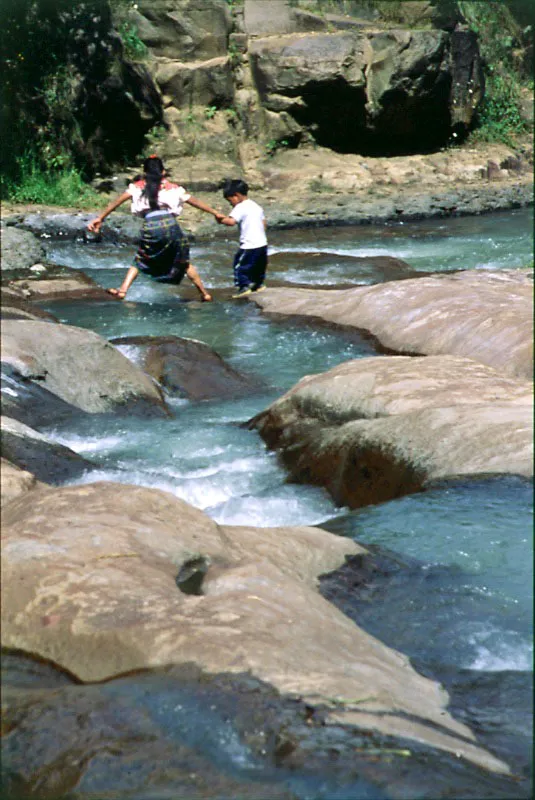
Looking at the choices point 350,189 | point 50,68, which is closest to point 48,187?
point 50,68

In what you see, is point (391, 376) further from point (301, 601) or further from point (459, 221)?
point (459, 221)

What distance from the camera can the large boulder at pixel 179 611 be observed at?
4.05 feet

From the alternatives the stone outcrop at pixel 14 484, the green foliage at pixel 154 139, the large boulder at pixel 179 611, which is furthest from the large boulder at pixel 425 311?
the green foliage at pixel 154 139

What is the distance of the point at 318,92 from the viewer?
60.4 feet

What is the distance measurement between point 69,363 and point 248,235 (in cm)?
637

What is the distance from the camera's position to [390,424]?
3320 mm

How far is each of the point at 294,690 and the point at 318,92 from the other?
59.0 ft

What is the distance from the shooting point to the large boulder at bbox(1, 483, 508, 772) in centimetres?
123

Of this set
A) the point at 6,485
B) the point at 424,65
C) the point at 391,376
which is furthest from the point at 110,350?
the point at 424,65

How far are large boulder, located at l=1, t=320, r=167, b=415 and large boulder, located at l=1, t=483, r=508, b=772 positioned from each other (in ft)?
0.68

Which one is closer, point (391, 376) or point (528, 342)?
point (528, 342)

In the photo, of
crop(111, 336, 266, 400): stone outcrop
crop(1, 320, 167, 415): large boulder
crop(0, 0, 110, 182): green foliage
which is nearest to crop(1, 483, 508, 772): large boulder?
crop(1, 320, 167, 415): large boulder

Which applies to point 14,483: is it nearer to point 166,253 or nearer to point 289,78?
point 166,253

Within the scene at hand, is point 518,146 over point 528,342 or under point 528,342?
under
